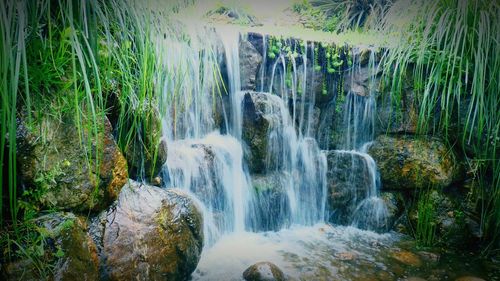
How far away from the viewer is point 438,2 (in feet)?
12.7

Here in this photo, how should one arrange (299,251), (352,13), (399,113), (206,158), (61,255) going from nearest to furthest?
(61,255)
(299,251)
(206,158)
(399,113)
(352,13)

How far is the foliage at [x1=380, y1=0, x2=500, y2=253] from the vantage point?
338 centimetres

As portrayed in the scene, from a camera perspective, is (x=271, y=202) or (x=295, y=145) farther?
(x=295, y=145)

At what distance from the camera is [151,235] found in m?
2.30

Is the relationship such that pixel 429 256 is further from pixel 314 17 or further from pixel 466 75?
pixel 314 17

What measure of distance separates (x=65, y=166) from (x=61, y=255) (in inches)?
19.9

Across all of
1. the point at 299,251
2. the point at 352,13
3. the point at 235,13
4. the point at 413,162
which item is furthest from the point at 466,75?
the point at 235,13

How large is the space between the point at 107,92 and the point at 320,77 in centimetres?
347

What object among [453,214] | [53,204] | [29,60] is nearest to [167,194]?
[53,204]

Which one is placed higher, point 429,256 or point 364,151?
point 364,151

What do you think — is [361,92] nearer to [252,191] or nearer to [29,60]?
[252,191]

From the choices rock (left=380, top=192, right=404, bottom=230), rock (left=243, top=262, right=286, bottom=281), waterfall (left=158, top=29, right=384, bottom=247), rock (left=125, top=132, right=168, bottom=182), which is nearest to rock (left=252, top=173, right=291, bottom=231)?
waterfall (left=158, top=29, right=384, bottom=247)

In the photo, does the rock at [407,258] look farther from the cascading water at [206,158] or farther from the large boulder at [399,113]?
the cascading water at [206,158]

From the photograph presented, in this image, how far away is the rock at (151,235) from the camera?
211cm
